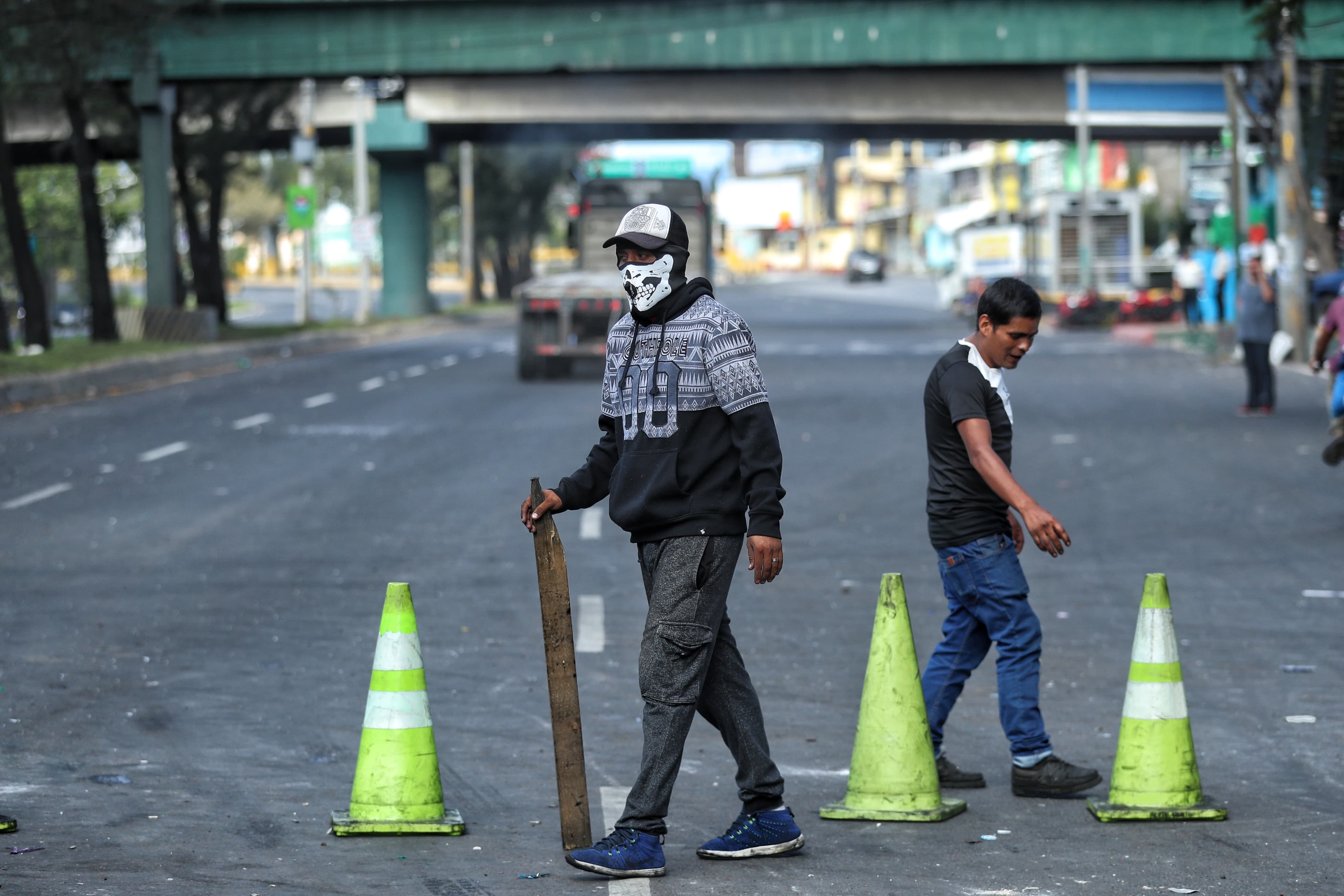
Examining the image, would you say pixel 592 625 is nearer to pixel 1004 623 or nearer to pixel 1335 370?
pixel 1004 623

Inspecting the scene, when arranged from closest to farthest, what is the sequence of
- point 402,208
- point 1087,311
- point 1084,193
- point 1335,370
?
1. point 1335,370
2. point 1087,311
3. point 1084,193
4. point 402,208

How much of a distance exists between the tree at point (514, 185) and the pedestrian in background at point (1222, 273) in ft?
105

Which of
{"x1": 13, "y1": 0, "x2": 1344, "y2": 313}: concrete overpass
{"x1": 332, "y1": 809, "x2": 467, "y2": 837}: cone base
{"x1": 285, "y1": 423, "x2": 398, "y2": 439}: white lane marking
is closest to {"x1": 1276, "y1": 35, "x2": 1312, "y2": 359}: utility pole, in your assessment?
{"x1": 13, "y1": 0, "x2": 1344, "y2": 313}: concrete overpass

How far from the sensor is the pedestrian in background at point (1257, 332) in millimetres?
20953

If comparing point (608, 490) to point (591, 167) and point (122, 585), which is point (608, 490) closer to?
point (122, 585)

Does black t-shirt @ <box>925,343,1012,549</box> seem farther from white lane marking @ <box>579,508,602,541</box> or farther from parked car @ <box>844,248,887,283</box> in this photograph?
parked car @ <box>844,248,887,283</box>

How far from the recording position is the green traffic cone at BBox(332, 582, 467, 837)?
5.96 m

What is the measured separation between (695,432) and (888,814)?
5.24 feet

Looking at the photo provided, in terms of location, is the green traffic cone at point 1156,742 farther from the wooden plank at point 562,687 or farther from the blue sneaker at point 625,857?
the wooden plank at point 562,687

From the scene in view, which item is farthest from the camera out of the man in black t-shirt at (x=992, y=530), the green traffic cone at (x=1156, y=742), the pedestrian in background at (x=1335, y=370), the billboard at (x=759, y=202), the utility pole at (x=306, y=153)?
the billboard at (x=759, y=202)

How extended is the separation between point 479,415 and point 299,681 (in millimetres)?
13536

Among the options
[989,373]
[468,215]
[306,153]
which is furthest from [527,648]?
[468,215]

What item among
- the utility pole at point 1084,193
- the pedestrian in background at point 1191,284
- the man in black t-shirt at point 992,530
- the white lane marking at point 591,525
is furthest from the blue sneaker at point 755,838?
the utility pole at point 1084,193

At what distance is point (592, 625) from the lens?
9.84 meters
